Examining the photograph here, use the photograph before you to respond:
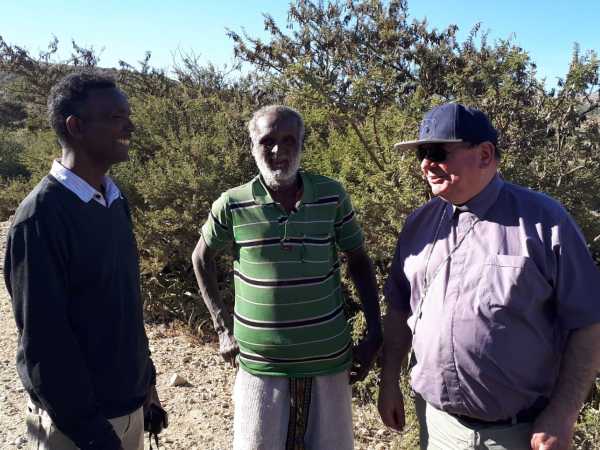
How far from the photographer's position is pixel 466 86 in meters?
3.54

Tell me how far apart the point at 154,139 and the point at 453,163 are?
486 centimetres

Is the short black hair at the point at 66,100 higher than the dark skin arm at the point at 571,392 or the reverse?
higher

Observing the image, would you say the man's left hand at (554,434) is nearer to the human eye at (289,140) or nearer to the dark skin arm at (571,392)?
the dark skin arm at (571,392)

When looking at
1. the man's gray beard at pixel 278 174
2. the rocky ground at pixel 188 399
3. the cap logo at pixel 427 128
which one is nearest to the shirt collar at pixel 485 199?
the cap logo at pixel 427 128

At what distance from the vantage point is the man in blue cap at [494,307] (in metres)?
1.80

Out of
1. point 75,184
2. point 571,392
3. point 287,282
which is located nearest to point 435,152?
point 287,282

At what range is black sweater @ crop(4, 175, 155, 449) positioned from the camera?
1689 millimetres

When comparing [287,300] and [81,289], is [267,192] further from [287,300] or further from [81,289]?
[81,289]

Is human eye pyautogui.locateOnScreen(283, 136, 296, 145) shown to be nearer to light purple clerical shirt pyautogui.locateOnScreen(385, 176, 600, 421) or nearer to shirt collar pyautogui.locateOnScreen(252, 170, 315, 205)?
Answer: shirt collar pyautogui.locateOnScreen(252, 170, 315, 205)

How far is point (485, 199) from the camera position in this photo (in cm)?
195

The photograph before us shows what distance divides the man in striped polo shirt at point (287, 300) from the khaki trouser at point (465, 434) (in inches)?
18.8

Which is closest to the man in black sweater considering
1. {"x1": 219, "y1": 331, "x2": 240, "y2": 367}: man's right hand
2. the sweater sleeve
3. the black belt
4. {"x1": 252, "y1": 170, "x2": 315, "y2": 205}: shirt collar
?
the sweater sleeve

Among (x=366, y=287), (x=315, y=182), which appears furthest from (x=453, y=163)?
(x=366, y=287)

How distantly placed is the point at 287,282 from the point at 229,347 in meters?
0.51
